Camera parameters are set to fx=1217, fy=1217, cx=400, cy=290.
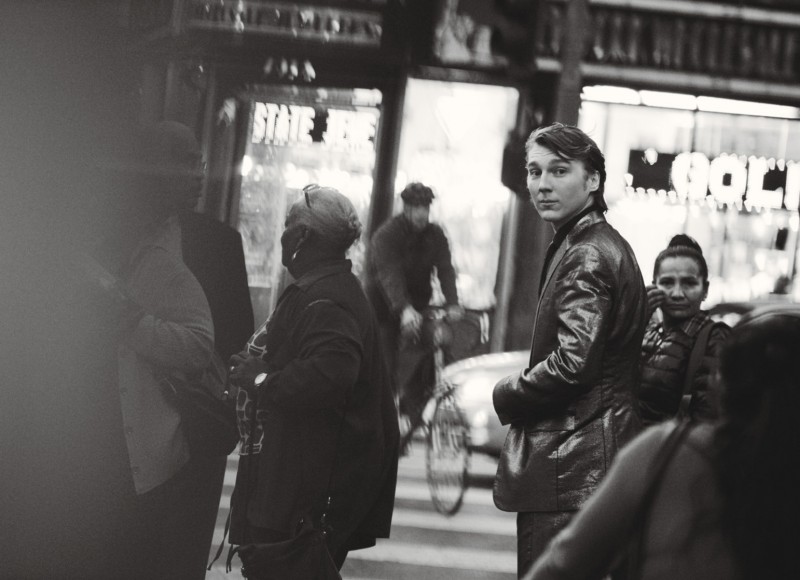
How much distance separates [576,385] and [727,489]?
5.94 ft

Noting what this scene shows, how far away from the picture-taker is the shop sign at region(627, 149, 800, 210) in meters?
14.7

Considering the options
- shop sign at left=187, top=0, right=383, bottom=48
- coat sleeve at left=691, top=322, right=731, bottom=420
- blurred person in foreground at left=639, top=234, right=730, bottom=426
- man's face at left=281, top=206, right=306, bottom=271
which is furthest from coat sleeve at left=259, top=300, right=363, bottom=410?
shop sign at left=187, top=0, right=383, bottom=48

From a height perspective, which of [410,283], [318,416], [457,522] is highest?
[410,283]

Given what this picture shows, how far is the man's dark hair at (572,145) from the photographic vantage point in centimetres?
380

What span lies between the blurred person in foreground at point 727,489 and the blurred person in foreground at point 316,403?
218 centimetres

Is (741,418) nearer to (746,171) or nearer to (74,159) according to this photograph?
(74,159)

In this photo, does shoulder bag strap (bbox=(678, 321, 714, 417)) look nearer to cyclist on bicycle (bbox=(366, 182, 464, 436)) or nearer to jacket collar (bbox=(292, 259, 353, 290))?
jacket collar (bbox=(292, 259, 353, 290))

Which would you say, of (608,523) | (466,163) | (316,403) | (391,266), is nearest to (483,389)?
(391,266)

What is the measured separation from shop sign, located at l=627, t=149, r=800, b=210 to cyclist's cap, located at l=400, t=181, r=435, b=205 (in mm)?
6441

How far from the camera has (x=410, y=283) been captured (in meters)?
8.96

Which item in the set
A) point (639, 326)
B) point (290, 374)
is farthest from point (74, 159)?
point (639, 326)

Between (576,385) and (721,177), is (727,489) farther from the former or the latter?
(721,177)

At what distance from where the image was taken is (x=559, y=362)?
363 cm

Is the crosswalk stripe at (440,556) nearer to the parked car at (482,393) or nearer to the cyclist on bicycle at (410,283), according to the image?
the cyclist on bicycle at (410,283)
